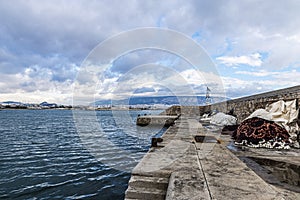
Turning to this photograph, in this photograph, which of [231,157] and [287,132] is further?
[287,132]

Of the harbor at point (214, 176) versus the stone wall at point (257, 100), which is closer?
the harbor at point (214, 176)

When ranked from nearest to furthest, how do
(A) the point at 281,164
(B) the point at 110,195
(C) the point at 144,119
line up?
(A) the point at 281,164 → (B) the point at 110,195 → (C) the point at 144,119

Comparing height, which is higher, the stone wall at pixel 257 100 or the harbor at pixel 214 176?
the stone wall at pixel 257 100

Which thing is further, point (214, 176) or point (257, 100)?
point (257, 100)

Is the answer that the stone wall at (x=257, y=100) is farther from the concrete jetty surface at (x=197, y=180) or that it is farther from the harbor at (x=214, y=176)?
the concrete jetty surface at (x=197, y=180)

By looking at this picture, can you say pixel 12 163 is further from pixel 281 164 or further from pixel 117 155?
pixel 281 164

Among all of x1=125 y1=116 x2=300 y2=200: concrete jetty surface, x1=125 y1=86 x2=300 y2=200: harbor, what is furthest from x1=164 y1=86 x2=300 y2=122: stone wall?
x1=125 y1=116 x2=300 y2=200: concrete jetty surface

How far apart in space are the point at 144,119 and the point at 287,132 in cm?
1345

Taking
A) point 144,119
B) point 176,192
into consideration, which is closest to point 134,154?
point 176,192

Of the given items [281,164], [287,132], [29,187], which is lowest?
[29,187]

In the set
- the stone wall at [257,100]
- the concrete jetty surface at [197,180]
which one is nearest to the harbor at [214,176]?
the concrete jetty surface at [197,180]

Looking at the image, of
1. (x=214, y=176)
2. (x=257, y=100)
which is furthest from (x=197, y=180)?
(x=257, y=100)

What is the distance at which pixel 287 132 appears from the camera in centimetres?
516

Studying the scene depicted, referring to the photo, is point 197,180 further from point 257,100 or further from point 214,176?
point 257,100
